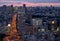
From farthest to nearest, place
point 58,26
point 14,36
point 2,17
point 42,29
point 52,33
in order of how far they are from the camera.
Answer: point 2,17 < point 58,26 < point 42,29 < point 52,33 < point 14,36

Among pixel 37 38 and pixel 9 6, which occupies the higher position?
pixel 9 6

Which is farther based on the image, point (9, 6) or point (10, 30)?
point (9, 6)

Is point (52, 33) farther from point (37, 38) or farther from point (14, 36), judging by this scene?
point (14, 36)

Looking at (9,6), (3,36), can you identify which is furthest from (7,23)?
(9,6)

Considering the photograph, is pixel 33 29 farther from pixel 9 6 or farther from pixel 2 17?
pixel 9 6

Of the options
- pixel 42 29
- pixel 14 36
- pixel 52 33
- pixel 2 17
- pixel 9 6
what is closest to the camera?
pixel 14 36

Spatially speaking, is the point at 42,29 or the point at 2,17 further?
the point at 2,17

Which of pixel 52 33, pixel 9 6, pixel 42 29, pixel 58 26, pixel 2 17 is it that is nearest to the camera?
pixel 52 33

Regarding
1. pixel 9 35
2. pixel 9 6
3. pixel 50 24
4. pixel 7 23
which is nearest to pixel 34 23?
pixel 50 24

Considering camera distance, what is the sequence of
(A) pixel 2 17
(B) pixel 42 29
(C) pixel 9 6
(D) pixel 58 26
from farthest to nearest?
1. (C) pixel 9 6
2. (A) pixel 2 17
3. (D) pixel 58 26
4. (B) pixel 42 29
